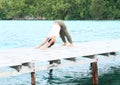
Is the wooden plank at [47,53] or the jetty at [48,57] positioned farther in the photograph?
the wooden plank at [47,53]

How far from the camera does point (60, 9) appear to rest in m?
112

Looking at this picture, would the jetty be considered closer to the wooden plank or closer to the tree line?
the wooden plank

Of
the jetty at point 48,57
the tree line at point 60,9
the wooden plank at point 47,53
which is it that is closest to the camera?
the jetty at point 48,57

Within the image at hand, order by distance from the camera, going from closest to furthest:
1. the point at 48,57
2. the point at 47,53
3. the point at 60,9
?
the point at 48,57 → the point at 47,53 → the point at 60,9

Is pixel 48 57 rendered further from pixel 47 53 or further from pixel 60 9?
pixel 60 9

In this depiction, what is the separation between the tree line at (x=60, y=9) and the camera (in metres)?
105

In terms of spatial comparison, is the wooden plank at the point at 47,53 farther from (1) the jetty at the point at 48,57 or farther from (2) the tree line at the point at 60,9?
(2) the tree line at the point at 60,9

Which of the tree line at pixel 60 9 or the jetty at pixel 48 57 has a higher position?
the tree line at pixel 60 9

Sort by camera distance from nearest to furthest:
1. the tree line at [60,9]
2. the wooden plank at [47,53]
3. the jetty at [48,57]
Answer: the jetty at [48,57] → the wooden plank at [47,53] → the tree line at [60,9]

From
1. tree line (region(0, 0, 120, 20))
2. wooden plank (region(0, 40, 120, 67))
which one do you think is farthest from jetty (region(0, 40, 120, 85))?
tree line (region(0, 0, 120, 20))

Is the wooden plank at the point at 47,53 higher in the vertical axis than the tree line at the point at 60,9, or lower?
lower

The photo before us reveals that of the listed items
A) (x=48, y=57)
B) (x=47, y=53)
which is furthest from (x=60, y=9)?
(x=48, y=57)

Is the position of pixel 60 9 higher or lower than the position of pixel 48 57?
higher

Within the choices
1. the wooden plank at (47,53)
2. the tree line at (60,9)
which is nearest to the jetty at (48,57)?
the wooden plank at (47,53)
